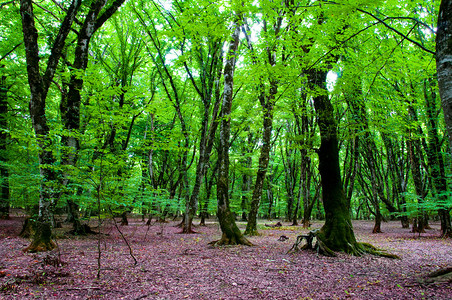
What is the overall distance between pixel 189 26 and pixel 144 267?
619 cm

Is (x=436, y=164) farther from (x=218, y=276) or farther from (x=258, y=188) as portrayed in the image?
(x=218, y=276)

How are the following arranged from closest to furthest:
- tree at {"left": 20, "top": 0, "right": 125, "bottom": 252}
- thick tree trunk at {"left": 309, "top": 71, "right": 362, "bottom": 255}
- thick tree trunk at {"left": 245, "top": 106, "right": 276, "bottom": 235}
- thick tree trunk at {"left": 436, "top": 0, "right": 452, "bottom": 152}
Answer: thick tree trunk at {"left": 436, "top": 0, "right": 452, "bottom": 152}, tree at {"left": 20, "top": 0, "right": 125, "bottom": 252}, thick tree trunk at {"left": 309, "top": 71, "right": 362, "bottom": 255}, thick tree trunk at {"left": 245, "top": 106, "right": 276, "bottom": 235}

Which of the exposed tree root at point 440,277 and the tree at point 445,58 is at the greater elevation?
the tree at point 445,58

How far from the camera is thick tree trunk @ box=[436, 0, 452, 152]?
2.86 metres

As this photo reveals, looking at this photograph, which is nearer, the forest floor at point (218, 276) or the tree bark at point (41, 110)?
the forest floor at point (218, 276)

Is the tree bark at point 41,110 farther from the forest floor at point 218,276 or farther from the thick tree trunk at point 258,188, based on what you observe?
the thick tree trunk at point 258,188

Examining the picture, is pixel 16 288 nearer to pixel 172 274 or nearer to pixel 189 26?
pixel 172 274

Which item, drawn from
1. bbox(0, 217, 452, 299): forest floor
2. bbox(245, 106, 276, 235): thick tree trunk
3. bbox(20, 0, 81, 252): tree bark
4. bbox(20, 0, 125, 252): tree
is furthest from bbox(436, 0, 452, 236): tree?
bbox(245, 106, 276, 235): thick tree trunk

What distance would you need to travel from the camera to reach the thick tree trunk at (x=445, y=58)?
2.86 m

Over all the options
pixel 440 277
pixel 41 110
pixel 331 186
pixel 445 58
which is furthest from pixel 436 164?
pixel 41 110

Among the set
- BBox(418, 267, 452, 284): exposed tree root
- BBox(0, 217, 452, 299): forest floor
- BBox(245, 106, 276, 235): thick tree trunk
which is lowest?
BBox(0, 217, 452, 299): forest floor

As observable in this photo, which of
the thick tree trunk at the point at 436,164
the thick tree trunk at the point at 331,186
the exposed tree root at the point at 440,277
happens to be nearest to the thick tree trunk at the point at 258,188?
the thick tree trunk at the point at 331,186

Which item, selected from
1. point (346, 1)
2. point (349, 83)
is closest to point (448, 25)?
point (346, 1)

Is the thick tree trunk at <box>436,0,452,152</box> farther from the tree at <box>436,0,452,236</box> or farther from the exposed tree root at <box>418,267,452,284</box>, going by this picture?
the exposed tree root at <box>418,267,452,284</box>
